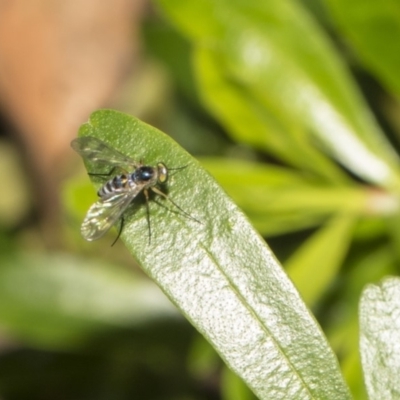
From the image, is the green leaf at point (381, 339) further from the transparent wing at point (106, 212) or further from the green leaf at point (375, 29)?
the green leaf at point (375, 29)

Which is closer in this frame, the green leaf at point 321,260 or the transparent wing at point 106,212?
the transparent wing at point 106,212

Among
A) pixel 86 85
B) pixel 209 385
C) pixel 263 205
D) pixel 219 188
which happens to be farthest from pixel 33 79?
pixel 219 188

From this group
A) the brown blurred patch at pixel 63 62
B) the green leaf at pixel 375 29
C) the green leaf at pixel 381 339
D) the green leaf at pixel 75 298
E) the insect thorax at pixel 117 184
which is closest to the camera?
the green leaf at pixel 381 339

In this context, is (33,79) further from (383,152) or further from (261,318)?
(261,318)

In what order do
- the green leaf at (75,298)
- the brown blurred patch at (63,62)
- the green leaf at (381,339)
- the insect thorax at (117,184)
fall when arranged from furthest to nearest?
the brown blurred patch at (63,62) < the green leaf at (75,298) < the insect thorax at (117,184) < the green leaf at (381,339)

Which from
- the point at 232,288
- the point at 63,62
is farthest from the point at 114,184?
the point at 63,62

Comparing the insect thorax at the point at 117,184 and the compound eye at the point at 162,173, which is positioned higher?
the compound eye at the point at 162,173

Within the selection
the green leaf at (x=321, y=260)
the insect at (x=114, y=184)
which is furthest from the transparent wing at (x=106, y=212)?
the green leaf at (x=321, y=260)

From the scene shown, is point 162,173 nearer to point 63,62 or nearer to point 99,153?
point 99,153
